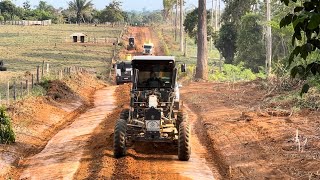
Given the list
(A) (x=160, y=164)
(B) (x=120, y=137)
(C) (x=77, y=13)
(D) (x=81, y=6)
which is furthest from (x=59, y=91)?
(C) (x=77, y=13)

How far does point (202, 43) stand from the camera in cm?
4153

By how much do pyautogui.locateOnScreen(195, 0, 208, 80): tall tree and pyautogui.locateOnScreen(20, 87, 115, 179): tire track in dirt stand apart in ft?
58.0

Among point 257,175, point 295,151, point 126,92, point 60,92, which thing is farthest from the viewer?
point 126,92

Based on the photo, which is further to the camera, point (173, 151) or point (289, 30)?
point (289, 30)

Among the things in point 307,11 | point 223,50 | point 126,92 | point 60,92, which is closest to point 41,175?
point 307,11

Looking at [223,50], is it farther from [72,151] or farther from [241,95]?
[72,151]

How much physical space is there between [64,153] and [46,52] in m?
49.3

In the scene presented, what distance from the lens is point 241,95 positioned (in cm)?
3022

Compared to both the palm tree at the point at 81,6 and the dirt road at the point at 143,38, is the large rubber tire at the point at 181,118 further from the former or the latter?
the palm tree at the point at 81,6

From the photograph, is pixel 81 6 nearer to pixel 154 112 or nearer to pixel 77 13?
pixel 77 13

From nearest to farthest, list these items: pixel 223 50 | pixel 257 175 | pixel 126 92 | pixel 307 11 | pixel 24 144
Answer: pixel 307 11 < pixel 257 175 < pixel 24 144 < pixel 126 92 < pixel 223 50

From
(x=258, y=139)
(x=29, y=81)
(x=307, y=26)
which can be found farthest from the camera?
(x=29, y=81)

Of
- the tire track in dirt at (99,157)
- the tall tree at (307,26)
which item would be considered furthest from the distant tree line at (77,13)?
the tall tree at (307,26)

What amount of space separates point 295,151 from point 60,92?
58.4 feet
